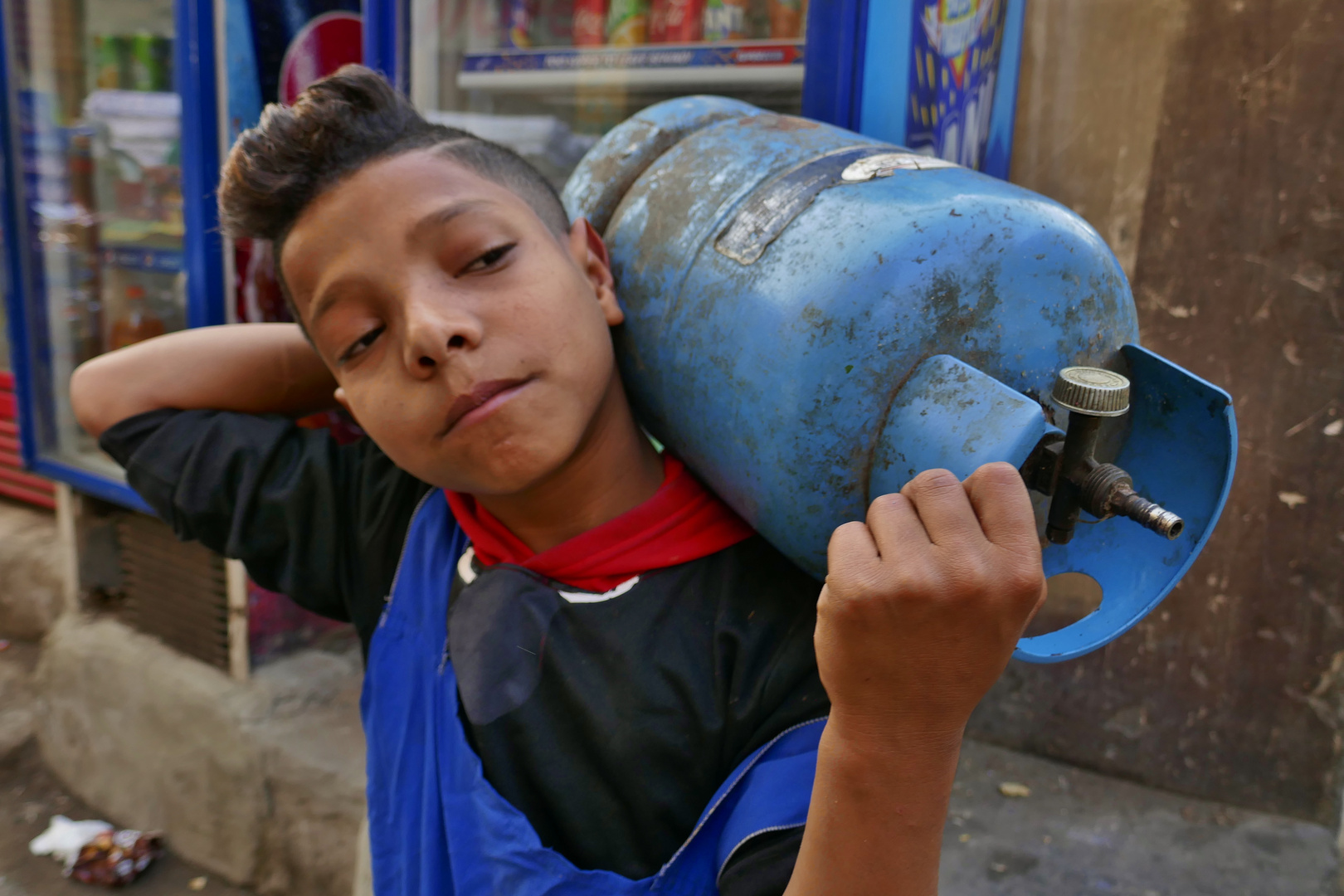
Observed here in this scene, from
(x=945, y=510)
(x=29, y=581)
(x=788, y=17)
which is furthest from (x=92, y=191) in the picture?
(x=945, y=510)

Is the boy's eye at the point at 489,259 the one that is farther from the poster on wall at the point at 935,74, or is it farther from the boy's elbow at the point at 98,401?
the boy's elbow at the point at 98,401

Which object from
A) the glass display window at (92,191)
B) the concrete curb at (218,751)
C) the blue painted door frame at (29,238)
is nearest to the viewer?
the blue painted door frame at (29,238)

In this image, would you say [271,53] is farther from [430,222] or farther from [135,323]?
[430,222]

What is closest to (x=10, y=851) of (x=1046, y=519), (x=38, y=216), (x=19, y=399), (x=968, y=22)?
(x=19, y=399)

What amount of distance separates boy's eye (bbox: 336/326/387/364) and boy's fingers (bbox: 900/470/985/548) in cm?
64

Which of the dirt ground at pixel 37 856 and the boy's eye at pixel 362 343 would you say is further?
the dirt ground at pixel 37 856

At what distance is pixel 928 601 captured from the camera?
661 millimetres

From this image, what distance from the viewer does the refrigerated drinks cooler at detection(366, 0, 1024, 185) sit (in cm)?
125

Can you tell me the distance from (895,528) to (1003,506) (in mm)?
79

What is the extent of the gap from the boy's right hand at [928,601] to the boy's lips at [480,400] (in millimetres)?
422

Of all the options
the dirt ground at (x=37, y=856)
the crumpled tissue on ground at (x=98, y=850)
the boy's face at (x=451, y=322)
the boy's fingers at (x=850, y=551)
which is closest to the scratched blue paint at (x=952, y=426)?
the boy's fingers at (x=850, y=551)

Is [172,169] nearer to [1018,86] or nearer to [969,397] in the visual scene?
[1018,86]

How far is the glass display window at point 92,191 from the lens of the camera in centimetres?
277

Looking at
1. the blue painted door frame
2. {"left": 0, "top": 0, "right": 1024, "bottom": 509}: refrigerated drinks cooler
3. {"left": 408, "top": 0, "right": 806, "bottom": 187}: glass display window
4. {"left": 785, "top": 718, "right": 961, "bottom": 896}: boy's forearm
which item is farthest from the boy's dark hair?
the blue painted door frame
